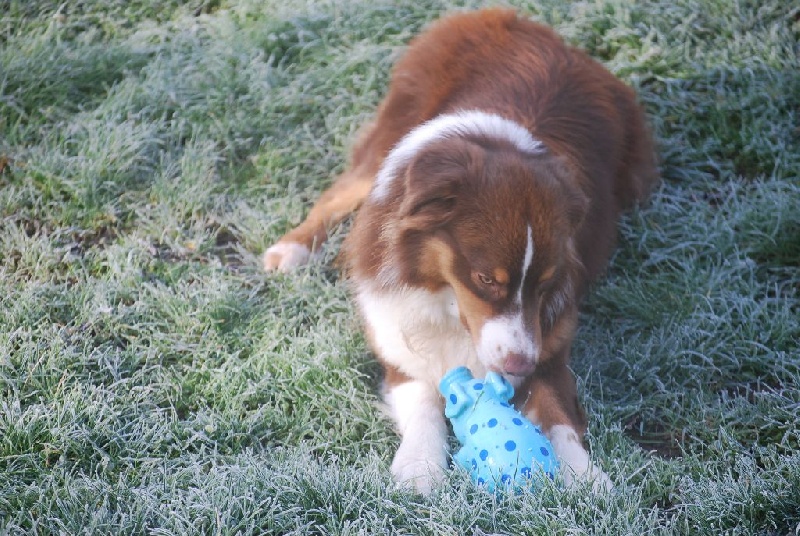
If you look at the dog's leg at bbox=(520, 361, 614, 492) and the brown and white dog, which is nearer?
the brown and white dog

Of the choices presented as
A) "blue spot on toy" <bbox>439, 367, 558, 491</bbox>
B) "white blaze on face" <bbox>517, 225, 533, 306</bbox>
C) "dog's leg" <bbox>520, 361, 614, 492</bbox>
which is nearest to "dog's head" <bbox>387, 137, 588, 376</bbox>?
"white blaze on face" <bbox>517, 225, 533, 306</bbox>

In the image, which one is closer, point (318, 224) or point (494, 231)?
point (494, 231)

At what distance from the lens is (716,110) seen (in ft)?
18.3

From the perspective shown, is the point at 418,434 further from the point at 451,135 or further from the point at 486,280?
the point at 451,135

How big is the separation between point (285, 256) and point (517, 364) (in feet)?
5.97

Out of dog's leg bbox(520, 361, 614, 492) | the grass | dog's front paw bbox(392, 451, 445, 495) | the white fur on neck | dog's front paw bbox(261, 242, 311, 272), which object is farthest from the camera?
dog's front paw bbox(261, 242, 311, 272)

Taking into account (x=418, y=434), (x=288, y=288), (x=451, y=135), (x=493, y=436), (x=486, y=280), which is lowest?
(x=288, y=288)

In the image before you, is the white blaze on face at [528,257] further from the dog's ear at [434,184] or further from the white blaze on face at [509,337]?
the dog's ear at [434,184]

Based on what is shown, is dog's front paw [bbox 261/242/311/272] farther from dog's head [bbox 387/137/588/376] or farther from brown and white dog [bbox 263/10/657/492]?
dog's head [bbox 387/137/588/376]

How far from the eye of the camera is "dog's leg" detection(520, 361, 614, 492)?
3.54m

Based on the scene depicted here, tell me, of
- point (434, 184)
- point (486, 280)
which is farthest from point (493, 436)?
point (434, 184)

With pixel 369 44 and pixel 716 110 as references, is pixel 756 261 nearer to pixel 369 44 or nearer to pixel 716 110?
pixel 716 110

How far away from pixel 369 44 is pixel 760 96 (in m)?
2.47

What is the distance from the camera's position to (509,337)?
11.1 feet
